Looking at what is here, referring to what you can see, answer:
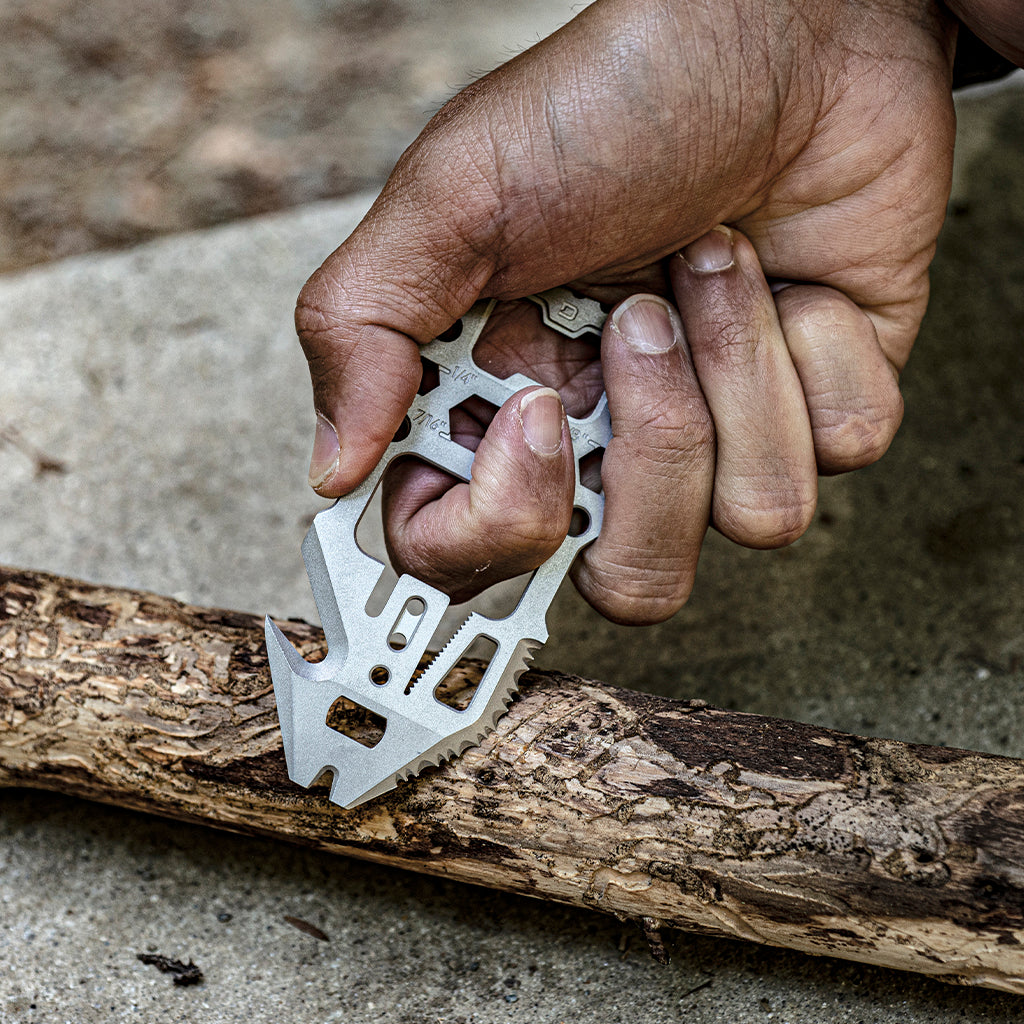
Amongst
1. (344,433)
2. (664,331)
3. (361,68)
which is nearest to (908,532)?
(664,331)

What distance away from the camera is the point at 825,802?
45.4 inches

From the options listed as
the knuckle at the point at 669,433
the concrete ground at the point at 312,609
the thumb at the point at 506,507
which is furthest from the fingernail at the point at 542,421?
the concrete ground at the point at 312,609

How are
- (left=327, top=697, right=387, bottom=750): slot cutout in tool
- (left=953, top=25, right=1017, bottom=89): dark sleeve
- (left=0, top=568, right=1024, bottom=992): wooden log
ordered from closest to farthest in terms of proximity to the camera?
(left=0, top=568, right=1024, bottom=992): wooden log
(left=327, top=697, right=387, bottom=750): slot cutout in tool
(left=953, top=25, right=1017, bottom=89): dark sleeve

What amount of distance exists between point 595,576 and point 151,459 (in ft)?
3.77

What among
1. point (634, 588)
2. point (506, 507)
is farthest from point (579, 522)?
point (506, 507)

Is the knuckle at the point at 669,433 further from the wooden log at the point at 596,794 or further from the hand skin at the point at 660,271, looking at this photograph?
the wooden log at the point at 596,794

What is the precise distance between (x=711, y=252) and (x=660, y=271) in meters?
0.09

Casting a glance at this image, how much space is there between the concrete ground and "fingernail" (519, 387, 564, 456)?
64 centimetres

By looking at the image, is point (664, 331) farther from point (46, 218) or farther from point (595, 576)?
point (46, 218)

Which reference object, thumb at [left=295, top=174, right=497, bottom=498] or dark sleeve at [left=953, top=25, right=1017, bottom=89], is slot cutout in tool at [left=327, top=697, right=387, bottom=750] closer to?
thumb at [left=295, top=174, right=497, bottom=498]

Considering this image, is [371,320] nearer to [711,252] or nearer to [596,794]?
[711,252]

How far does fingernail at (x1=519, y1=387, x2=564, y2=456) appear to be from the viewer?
128cm

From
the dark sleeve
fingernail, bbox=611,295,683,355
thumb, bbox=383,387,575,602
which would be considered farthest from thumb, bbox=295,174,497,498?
the dark sleeve

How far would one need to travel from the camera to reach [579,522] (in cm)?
148
